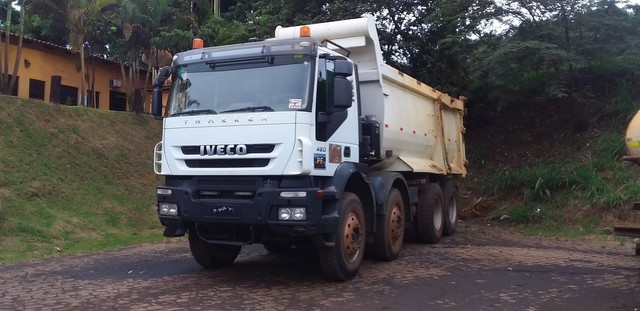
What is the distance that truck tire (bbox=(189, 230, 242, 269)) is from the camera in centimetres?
862

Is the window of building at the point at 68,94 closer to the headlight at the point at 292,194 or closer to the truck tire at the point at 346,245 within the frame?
the truck tire at the point at 346,245

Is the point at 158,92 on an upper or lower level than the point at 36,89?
lower

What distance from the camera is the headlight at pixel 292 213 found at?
7117mm

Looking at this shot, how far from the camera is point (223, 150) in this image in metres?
7.39

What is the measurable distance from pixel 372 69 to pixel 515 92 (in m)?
10.7

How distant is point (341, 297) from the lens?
7148 millimetres

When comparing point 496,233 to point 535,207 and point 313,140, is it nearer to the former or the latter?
point 535,207

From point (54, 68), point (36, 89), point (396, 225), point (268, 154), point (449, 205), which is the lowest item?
point (396, 225)

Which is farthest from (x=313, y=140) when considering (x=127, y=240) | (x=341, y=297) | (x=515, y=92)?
(x=515, y=92)

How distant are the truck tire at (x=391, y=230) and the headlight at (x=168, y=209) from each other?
116 inches

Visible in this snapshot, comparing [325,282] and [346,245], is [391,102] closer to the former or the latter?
[346,245]

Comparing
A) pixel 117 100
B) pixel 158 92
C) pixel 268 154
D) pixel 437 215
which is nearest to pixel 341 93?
pixel 268 154

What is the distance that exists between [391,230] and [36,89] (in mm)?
16406

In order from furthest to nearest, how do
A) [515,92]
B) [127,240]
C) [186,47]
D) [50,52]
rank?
[50,52] < [515,92] < [186,47] < [127,240]
